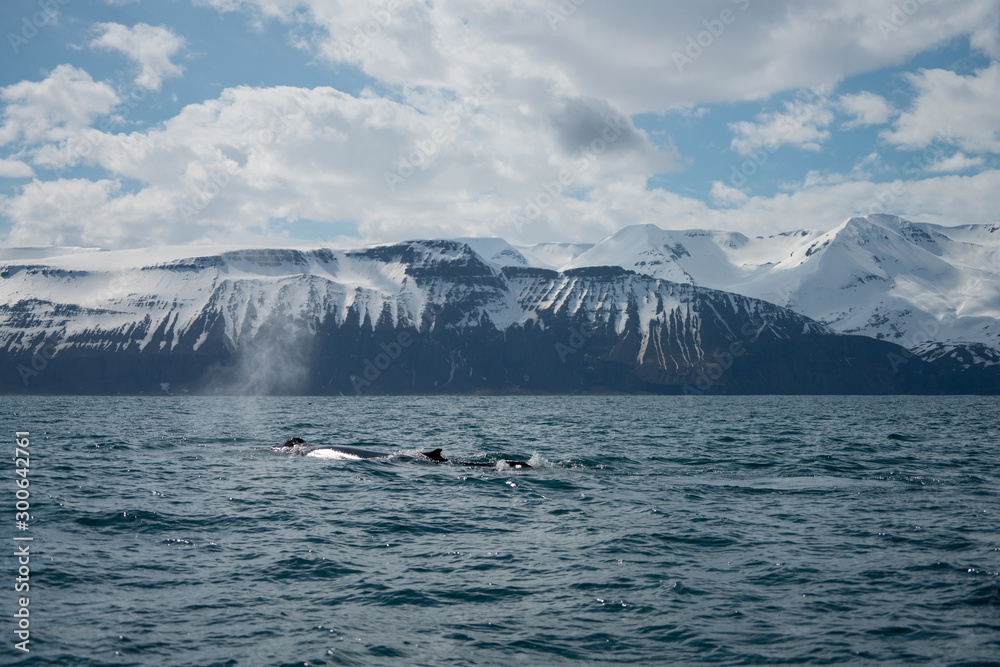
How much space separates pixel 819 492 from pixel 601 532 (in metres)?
13.7

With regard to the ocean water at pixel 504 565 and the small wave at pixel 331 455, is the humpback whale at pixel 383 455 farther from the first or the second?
the ocean water at pixel 504 565

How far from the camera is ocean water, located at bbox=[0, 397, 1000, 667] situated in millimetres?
15469

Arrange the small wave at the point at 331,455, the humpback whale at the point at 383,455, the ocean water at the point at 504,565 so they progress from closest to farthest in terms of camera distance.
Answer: the ocean water at the point at 504,565 → the humpback whale at the point at 383,455 → the small wave at the point at 331,455

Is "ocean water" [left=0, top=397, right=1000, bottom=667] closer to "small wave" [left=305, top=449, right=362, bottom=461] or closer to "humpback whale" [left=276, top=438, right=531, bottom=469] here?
"humpback whale" [left=276, top=438, right=531, bottom=469]

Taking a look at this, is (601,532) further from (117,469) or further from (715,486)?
(117,469)

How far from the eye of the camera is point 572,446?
58.3 metres

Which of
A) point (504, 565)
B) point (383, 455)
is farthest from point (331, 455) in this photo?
point (504, 565)

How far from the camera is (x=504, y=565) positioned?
845 inches

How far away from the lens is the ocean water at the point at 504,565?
15.5 metres

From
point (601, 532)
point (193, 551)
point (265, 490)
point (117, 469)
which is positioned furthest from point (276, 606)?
point (117, 469)

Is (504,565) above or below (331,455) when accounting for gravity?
above

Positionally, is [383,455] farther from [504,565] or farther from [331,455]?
[504,565]

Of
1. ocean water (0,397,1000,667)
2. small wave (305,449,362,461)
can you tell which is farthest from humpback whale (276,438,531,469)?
ocean water (0,397,1000,667)

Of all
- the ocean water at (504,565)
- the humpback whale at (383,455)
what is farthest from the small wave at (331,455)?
the ocean water at (504,565)
